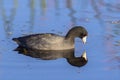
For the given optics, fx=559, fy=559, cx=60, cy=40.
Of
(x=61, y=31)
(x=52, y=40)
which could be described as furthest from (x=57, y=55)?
(x=61, y=31)

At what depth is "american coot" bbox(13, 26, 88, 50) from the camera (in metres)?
11.8

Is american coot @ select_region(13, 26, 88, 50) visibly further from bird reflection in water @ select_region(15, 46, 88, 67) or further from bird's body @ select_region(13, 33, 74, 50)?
bird reflection in water @ select_region(15, 46, 88, 67)

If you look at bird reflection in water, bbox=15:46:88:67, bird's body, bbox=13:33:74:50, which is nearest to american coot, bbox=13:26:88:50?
bird's body, bbox=13:33:74:50

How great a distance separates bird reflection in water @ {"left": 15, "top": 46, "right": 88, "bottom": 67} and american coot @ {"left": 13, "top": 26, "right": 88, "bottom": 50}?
4.6 inches

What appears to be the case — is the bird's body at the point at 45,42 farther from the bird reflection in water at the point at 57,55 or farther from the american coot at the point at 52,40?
the bird reflection in water at the point at 57,55

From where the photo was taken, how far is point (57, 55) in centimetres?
1137

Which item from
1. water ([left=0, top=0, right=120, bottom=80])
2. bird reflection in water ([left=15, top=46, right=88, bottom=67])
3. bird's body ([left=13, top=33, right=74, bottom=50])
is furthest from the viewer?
bird's body ([left=13, top=33, right=74, bottom=50])

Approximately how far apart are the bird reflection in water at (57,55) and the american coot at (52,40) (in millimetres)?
116

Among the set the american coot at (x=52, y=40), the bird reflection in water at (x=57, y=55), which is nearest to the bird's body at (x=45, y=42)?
the american coot at (x=52, y=40)

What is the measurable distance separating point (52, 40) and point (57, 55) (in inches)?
23.7

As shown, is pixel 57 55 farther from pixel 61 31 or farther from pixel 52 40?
pixel 61 31

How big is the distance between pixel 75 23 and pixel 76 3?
197cm

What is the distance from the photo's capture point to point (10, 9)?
14008 mm

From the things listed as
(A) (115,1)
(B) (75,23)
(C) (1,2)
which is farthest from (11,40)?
(A) (115,1)
